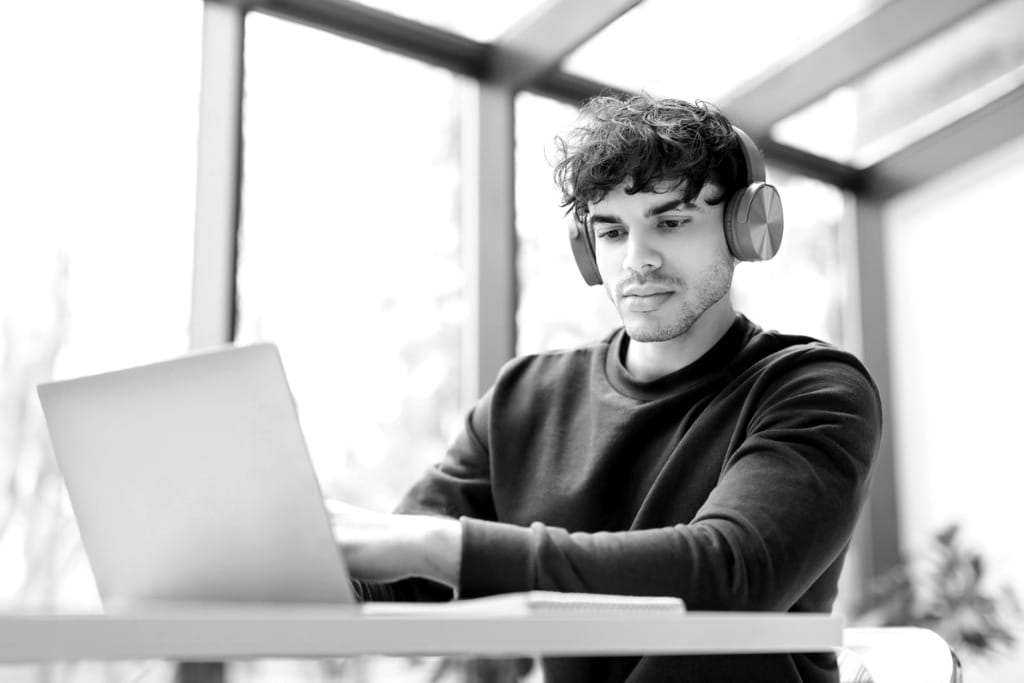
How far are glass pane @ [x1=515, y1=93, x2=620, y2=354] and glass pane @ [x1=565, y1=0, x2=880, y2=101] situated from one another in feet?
0.64

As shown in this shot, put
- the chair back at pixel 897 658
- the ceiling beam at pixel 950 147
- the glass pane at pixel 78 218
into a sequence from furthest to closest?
the ceiling beam at pixel 950 147 < the glass pane at pixel 78 218 < the chair back at pixel 897 658

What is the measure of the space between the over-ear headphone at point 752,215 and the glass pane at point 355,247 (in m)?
1.82

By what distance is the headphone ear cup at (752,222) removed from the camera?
61.0 inches

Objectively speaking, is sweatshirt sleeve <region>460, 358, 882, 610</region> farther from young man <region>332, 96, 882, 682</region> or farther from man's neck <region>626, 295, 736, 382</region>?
man's neck <region>626, 295, 736, 382</region>

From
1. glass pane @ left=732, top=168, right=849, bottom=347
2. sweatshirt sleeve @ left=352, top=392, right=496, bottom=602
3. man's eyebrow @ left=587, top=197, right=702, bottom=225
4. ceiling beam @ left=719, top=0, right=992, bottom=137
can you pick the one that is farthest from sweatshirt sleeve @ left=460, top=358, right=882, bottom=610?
glass pane @ left=732, top=168, right=849, bottom=347

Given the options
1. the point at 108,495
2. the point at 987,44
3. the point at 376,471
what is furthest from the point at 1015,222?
the point at 108,495

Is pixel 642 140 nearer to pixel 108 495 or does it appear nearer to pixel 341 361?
pixel 108 495

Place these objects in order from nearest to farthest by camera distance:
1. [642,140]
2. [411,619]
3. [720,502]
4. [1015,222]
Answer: [411,619]
[720,502]
[642,140]
[1015,222]

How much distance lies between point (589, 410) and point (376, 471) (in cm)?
179

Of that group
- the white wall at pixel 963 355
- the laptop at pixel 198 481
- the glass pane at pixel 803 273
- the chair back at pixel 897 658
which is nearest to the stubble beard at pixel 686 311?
the chair back at pixel 897 658

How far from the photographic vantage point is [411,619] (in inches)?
28.6

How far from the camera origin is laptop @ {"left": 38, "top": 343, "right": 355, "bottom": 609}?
0.87 m

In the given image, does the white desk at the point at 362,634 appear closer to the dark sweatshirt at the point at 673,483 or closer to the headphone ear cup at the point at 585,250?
the dark sweatshirt at the point at 673,483

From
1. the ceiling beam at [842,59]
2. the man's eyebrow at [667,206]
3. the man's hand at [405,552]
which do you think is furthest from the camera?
the ceiling beam at [842,59]
